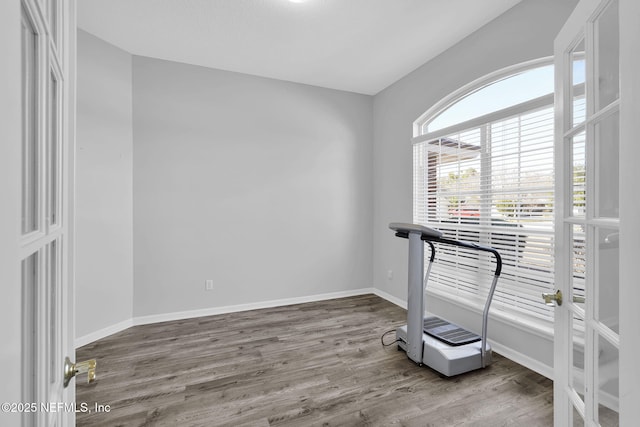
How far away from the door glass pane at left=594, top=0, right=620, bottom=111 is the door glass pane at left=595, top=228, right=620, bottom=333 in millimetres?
388

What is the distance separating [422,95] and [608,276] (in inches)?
113

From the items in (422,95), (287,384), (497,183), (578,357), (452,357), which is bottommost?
(287,384)

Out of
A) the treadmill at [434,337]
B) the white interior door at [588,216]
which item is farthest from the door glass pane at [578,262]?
the treadmill at [434,337]

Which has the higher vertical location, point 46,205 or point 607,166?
point 607,166

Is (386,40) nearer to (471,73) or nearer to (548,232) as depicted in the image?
(471,73)

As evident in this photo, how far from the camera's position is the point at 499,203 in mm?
2576

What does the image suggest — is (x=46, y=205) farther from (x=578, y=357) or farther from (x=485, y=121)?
(x=485, y=121)

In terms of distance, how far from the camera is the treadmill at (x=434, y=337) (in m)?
2.20

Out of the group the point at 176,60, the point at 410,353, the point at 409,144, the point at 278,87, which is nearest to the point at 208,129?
the point at 176,60

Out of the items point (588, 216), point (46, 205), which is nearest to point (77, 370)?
point (46, 205)

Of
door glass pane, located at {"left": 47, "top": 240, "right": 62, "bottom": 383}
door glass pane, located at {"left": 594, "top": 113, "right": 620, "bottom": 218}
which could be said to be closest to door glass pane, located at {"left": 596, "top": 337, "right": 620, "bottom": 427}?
door glass pane, located at {"left": 594, "top": 113, "right": 620, "bottom": 218}

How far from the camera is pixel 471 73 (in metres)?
2.75

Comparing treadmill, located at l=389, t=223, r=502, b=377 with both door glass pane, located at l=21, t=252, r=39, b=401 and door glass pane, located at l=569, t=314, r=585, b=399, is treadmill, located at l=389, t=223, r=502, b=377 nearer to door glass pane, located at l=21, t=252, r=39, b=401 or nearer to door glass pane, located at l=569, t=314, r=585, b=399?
door glass pane, located at l=569, t=314, r=585, b=399

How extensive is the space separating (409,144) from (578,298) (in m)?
2.68
